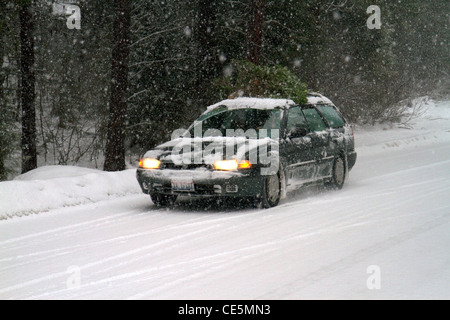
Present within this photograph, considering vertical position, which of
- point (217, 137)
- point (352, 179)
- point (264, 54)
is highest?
point (264, 54)

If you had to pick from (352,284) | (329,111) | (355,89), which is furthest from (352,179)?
(355,89)

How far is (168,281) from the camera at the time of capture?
5.72 m

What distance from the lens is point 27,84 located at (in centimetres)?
1870

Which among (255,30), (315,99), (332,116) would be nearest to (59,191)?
(315,99)

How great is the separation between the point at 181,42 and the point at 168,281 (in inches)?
643

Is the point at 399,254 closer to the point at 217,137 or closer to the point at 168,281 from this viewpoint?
the point at 168,281

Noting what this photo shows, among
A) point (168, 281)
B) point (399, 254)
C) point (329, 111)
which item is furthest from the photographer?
point (329, 111)

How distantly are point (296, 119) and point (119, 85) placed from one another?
7356 mm

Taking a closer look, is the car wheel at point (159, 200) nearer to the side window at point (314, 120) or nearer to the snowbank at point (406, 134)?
the side window at point (314, 120)

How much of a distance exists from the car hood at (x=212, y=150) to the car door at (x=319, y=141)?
138cm

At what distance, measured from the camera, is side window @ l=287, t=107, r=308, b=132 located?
34.9 feet

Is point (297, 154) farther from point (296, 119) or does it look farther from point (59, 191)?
point (59, 191)

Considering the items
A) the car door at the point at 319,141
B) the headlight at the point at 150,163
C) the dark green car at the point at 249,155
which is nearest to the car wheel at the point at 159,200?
the dark green car at the point at 249,155

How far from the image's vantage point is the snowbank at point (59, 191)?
366 inches
